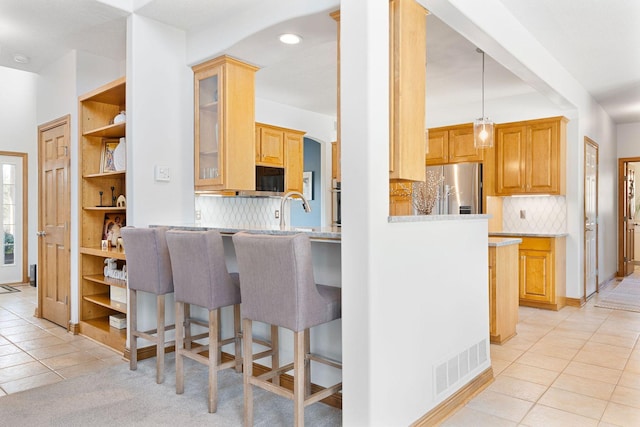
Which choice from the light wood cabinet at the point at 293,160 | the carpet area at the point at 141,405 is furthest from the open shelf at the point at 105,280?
the light wood cabinet at the point at 293,160

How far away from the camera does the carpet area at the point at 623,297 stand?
17.0ft

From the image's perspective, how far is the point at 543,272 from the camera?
5031mm

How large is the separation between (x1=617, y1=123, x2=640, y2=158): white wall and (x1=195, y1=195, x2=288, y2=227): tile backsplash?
5.86 metres

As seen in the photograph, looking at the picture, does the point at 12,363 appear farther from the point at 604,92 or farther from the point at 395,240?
the point at 604,92

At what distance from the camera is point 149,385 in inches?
111

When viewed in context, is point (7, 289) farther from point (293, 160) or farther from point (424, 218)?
point (424, 218)

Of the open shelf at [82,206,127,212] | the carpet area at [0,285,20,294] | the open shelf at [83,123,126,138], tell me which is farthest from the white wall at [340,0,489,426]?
the carpet area at [0,285,20,294]

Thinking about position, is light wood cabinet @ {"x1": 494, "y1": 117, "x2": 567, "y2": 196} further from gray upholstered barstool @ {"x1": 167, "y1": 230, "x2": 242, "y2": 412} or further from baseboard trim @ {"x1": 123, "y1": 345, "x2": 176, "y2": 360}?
baseboard trim @ {"x1": 123, "y1": 345, "x2": 176, "y2": 360}

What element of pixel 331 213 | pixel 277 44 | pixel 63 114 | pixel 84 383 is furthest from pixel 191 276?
pixel 331 213

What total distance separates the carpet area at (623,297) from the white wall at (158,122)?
4.90 m

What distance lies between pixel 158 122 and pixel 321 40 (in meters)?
1.39

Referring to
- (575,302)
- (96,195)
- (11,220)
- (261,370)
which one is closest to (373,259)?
(261,370)

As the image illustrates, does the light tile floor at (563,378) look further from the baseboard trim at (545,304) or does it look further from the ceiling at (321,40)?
the ceiling at (321,40)

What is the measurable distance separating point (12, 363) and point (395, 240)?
3.05 m
